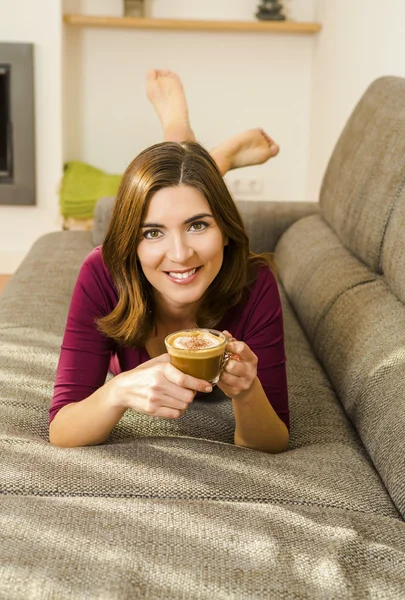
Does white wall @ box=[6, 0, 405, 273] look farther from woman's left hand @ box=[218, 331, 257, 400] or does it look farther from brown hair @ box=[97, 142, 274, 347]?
woman's left hand @ box=[218, 331, 257, 400]

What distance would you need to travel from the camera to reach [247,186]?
480 centimetres

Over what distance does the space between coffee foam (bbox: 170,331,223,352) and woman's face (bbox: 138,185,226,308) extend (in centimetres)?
15

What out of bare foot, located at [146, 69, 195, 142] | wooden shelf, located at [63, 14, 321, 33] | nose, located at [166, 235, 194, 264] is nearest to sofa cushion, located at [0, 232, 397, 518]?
nose, located at [166, 235, 194, 264]

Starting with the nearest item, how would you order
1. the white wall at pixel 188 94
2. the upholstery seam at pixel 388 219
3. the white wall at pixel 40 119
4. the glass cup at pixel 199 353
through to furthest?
the glass cup at pixel 199 353
the upholstery seam at pixel 388 219
the white wall at pixel 40 119
the white wall at pixel 188 94

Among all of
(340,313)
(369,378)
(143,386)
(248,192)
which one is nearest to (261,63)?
(248,192)

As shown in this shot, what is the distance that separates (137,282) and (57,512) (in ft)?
1.59

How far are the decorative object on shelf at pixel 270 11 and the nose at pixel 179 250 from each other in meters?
3.45

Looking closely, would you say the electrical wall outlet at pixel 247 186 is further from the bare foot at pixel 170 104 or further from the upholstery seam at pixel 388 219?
the upholstery seam at pixel 388 219

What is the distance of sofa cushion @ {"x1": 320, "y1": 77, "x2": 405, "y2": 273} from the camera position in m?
2.00

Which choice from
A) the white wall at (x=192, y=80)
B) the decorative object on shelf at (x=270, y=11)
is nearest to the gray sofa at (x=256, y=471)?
the decorative object on shelf at (x=270, y=11)

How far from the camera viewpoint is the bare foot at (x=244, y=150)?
2.70 meters

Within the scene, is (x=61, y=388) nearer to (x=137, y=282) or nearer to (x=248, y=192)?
(x=137, y=282)

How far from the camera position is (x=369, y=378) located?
1576 mm

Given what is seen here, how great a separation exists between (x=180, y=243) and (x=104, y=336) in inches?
10.1
